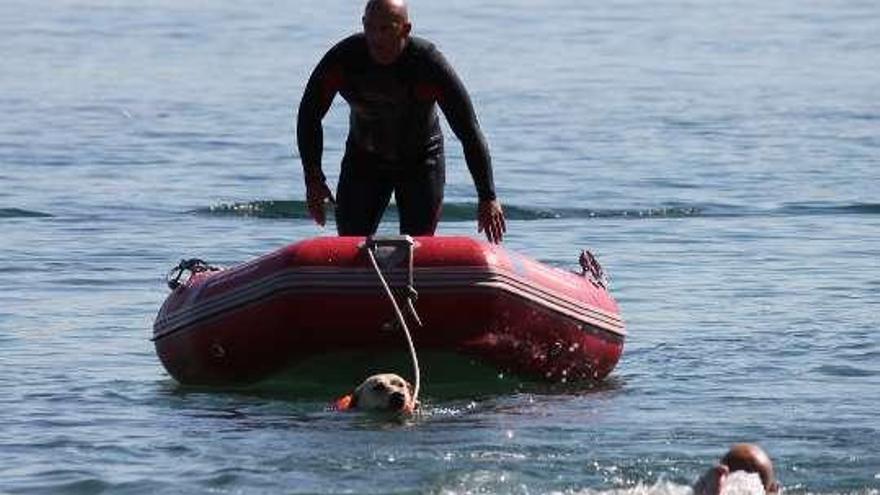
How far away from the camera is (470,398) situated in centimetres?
1108

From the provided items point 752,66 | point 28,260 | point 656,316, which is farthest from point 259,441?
point 752,66

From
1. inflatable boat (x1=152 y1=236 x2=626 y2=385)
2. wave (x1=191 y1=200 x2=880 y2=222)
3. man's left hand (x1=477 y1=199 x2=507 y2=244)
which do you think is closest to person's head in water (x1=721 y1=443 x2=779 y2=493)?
inflatable boat (x1=152 y1=236 x2=626 y2=385)

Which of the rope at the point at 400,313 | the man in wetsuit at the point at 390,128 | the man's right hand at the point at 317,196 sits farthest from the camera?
the man's right hand at the point at 317,196

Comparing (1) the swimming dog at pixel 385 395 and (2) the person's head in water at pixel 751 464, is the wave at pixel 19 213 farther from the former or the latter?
(2) the person's head in water at pixel 751 464

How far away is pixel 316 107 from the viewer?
11.2 m

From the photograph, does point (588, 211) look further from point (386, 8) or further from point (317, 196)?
point (386, 8)

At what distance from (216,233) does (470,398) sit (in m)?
6.25

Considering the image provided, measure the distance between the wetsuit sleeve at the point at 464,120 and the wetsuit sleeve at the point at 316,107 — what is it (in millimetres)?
442

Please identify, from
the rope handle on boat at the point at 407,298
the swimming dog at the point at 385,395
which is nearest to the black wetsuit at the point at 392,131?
the rope handle on boat at the point at 407,298

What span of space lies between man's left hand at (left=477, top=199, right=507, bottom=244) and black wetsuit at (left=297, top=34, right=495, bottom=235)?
0.04 meters

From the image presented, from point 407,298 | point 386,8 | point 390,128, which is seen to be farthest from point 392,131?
point 407,298

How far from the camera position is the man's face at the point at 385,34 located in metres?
10.8

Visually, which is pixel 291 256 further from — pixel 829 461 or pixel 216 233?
pixel 216 233

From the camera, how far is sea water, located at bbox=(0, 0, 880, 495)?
9.88 meters
